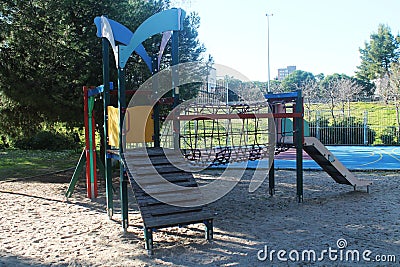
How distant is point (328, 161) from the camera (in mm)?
8695

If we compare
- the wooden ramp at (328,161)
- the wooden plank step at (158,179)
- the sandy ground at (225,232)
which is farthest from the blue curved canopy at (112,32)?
the wooden ramp at (328,161)

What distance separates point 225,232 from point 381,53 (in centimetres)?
4246

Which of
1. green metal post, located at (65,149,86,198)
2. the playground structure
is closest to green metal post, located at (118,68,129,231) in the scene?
the playground structure

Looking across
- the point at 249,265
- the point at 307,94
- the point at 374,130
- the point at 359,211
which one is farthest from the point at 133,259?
the point at 307,94

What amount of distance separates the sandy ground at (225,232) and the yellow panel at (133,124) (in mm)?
1394

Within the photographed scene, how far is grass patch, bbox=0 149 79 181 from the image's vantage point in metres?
12.8

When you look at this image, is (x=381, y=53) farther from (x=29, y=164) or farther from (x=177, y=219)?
(x=177, y=219)

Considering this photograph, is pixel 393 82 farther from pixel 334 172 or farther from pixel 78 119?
pixel 78 119

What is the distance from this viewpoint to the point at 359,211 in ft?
23.5

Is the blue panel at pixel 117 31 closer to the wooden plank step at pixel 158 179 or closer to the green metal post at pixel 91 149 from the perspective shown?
the green metal post at pixel 91 149

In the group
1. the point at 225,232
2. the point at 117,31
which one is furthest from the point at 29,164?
the point at 225,232

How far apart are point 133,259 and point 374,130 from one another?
70.3ft

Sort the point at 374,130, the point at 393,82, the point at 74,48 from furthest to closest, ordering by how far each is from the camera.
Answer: the point at 393,82
the point at 374,130
the point at 74,48

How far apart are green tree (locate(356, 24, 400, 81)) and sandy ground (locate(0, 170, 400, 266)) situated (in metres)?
37.5
